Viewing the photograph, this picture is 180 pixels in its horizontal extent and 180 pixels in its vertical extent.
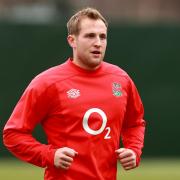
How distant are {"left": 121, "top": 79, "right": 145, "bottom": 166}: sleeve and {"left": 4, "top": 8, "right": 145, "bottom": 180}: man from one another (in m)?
0.18

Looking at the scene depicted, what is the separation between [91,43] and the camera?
24.1 feet

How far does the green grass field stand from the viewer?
46.8 feet

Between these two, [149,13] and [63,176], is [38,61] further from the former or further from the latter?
[149,13]

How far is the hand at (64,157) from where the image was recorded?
700cm

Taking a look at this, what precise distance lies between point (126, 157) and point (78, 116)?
1.57 ft

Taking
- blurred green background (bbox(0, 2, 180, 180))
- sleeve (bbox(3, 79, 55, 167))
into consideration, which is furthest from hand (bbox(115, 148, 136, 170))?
blurred green background (bbox(0, 2, 180, 180))

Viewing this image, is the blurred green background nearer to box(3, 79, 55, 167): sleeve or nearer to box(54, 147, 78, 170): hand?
box(3, 79, 55, 167): sleeve

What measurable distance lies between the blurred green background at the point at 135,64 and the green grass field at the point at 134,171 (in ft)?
0.17

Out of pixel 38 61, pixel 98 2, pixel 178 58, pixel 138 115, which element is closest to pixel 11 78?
pixel 38 61

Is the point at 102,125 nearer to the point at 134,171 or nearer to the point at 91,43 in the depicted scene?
the point at 91,43

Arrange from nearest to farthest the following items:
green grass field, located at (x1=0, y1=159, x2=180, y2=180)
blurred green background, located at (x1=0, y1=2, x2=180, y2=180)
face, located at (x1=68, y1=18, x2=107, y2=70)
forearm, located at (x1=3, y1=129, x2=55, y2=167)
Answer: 1. forearm, located at (x1=3, y1=129, x2=55, y2=167)
2. face, located at (x1=68, y1=18, x2=107, y2=70)
3. green grass field, located at (x1=0, y1=159, x2=180, y2=180)
4. blurred green background, located at (x1=0, y1=2, x2=180, y2=180)

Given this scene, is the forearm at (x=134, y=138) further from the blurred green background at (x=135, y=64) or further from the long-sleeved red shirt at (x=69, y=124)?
the blurred green background at (x=135, y=64)

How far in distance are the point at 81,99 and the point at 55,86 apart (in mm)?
221

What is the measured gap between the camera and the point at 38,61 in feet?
55.6
